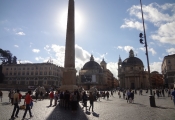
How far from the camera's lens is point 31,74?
84.8 metres

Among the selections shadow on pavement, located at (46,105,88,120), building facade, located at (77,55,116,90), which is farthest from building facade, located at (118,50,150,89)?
shadow on pavement, located at (46,105,88,120)

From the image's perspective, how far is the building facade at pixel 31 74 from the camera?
83562 mm

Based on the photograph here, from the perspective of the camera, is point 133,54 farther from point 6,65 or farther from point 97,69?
point 6,65

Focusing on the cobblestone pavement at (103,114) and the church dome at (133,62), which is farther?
the church dome at (133,62)

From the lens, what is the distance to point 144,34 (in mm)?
16312

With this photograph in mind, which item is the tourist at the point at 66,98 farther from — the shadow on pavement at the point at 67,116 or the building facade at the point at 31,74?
the building facade at the point at 31,74

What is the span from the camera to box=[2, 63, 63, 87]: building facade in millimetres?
83562

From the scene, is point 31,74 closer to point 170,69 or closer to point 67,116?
point 170,69

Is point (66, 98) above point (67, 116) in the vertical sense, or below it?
above

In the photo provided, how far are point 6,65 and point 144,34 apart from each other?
86658 millimetres

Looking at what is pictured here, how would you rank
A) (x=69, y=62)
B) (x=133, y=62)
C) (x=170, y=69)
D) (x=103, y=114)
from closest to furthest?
(x=103, y=114) < (x=69, y=62) < (x=170, y=69) < (x=133, y=62)

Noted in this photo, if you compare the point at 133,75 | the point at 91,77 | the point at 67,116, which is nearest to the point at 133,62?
the point at 133,75

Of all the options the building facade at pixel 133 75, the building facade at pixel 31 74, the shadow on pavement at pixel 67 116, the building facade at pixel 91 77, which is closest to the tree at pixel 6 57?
the building facade at pixel 31 74

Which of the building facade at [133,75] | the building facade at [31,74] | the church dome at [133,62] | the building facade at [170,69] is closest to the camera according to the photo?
the building facade at [170,69]
